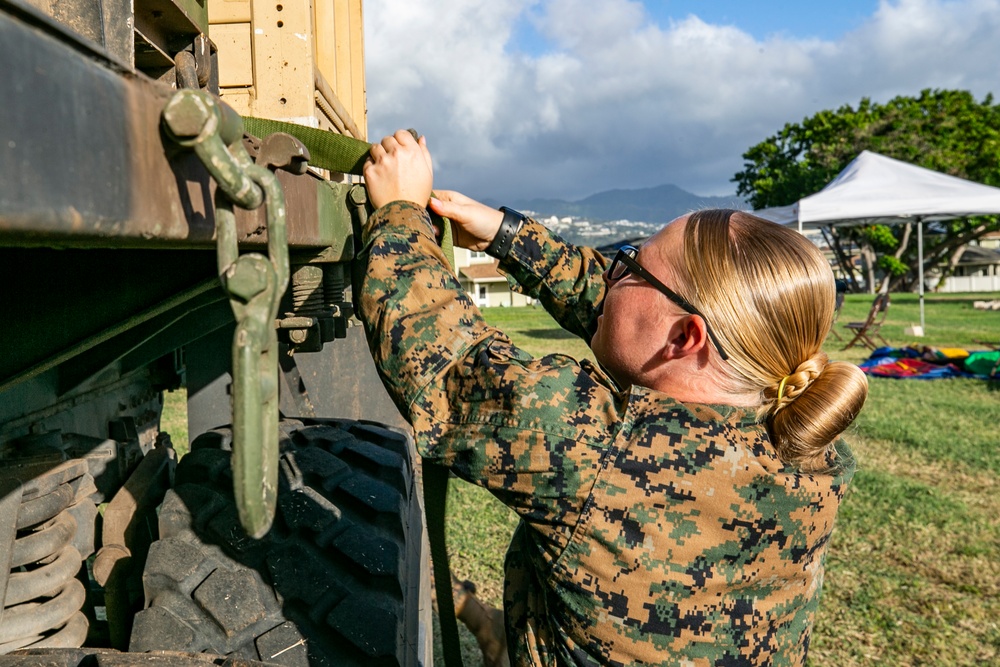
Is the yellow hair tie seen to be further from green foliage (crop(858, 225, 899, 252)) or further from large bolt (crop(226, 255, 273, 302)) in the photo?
green foliage (crop(858, 225, 899, 252))

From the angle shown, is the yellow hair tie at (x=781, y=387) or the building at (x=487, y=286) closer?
the yellow hair tie at (x=781, y=387)

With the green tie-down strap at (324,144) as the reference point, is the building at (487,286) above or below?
below

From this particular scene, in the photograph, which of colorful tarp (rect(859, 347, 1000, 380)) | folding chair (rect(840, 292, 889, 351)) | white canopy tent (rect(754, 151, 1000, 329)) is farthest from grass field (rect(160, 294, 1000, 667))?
white canopy tent (rect(754, 151, 1000, 329))

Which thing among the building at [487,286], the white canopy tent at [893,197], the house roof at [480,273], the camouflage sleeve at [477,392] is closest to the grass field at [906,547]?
the camouflage sleeve at [477,392]

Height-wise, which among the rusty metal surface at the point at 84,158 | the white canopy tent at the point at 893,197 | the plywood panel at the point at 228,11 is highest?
the white canopy tent at the point at 893,197

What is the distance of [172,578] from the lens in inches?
66.7

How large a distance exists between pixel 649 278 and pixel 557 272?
22.4 inches

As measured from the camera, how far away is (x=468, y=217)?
1.82 meters

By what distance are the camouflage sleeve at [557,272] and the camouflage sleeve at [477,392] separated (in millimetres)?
619

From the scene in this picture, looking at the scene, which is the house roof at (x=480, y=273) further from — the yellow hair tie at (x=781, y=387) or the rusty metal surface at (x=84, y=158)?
the rusty metal surface at (x=84, y=158)

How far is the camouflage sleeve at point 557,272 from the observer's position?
2055mm

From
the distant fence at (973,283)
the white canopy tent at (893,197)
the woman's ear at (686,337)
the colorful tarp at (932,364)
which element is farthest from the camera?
the distant fence at (973,283)

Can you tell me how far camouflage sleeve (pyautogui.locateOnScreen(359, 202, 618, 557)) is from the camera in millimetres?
1348

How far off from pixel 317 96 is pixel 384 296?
1456mm
